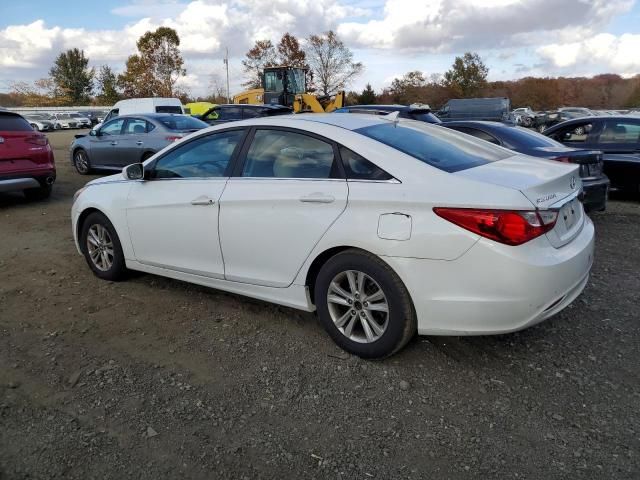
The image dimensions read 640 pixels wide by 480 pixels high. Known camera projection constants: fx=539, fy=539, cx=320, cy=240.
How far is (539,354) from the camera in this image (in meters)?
3.50

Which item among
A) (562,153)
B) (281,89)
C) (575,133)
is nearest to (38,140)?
(562,153)

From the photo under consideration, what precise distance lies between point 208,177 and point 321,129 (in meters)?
1.03

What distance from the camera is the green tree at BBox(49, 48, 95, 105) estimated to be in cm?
6988

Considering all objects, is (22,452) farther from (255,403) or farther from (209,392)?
(255,403)

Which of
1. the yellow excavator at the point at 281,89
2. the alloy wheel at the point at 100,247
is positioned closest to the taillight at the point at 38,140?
the alloy wheel at the point at 100,247

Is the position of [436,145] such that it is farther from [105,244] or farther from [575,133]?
[575,133]

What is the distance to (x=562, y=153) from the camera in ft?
21.9

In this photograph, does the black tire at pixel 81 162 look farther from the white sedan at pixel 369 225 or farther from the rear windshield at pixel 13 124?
the white sedan at pixel 369 225

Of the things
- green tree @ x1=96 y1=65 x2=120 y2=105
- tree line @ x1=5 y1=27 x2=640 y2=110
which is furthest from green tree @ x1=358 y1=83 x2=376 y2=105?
green tree @ x1=96 y1=65 x2=120 y2=105

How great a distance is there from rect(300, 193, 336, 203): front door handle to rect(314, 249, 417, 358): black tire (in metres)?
0.34

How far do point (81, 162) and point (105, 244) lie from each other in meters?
9.08

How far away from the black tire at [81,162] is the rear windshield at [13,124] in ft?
13.8

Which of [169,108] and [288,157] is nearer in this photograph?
[288,157]

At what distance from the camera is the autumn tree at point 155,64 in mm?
57844
